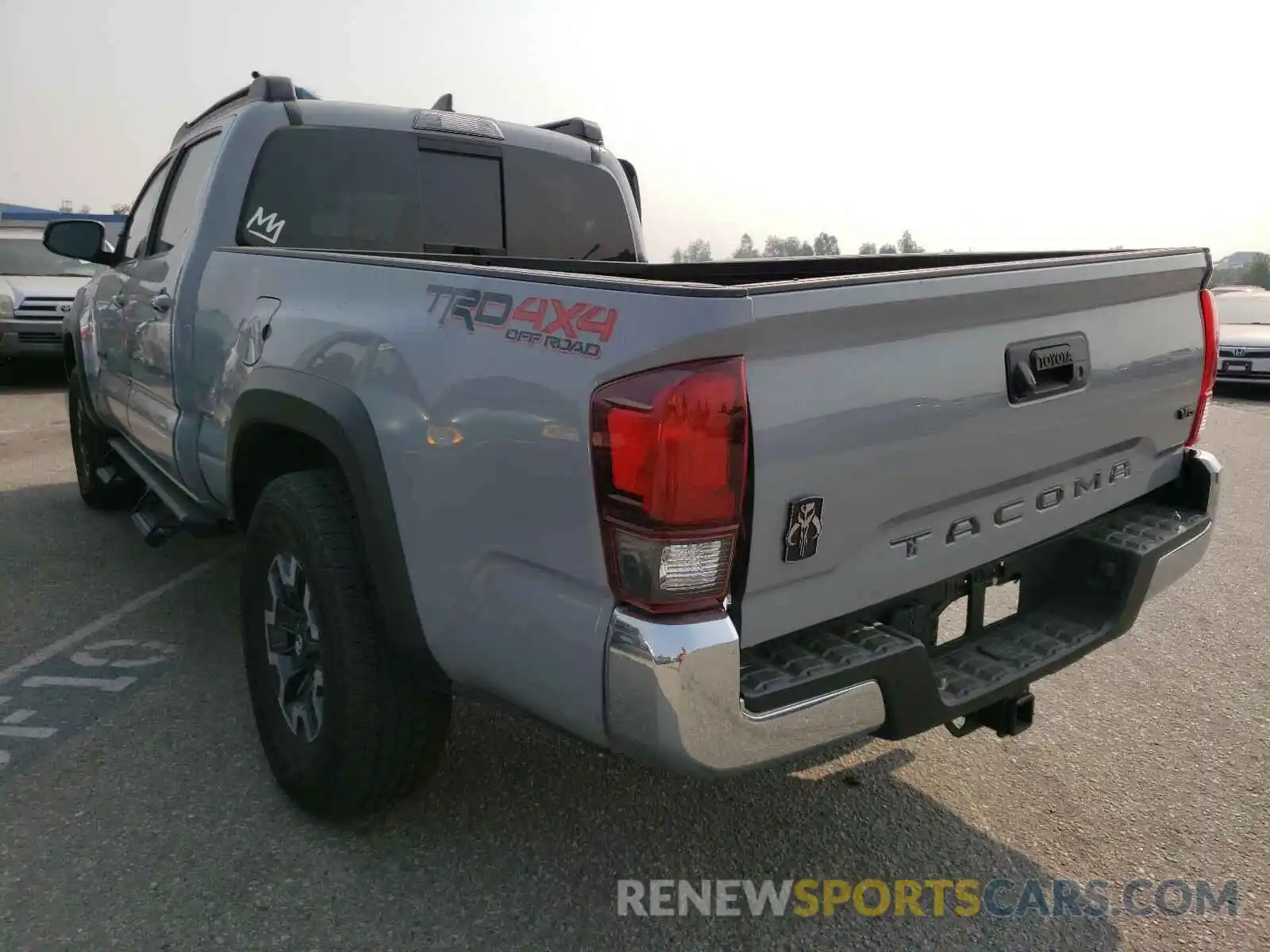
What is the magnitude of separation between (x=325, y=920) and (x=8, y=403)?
1088 centimetres

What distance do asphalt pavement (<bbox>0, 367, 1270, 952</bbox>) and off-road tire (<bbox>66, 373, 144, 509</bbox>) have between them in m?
1.94

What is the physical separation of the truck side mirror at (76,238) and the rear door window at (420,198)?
1.74 m

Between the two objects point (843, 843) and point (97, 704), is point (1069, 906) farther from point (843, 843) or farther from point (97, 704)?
point (97, 704)

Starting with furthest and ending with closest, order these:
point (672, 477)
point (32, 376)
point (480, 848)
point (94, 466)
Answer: point (32, 376) < point (94, 466) < point (480, 848) < point (672, 477)

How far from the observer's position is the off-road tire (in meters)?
5.75

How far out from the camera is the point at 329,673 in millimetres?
2477

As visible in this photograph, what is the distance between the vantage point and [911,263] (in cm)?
358

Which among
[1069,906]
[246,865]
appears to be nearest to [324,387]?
[246,865]

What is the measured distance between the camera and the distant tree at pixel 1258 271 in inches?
1525

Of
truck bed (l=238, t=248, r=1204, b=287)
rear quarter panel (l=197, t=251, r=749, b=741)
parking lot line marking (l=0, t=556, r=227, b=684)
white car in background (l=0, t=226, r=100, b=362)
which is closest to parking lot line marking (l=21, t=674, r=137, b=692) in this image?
parking lot line marking (l=0, t=556, r=227, b=684)

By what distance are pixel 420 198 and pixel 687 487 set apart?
274cm

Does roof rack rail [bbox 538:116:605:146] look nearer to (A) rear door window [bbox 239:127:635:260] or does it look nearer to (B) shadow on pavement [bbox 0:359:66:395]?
(A) rear door window [bbox 239:127:635:260]

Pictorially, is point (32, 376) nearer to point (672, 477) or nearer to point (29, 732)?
point (29, 732)

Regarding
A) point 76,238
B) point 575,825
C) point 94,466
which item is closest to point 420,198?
point 76,238
